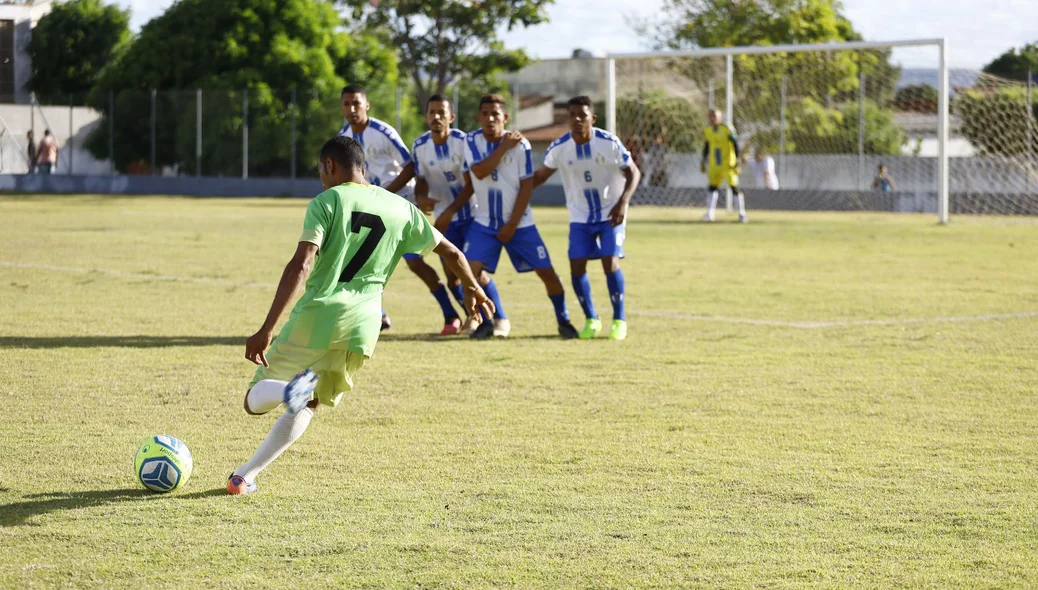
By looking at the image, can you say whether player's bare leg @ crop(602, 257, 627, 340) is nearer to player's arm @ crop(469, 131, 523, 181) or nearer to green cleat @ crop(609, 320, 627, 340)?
green cleat @ crop(609, 320, 627, 340)

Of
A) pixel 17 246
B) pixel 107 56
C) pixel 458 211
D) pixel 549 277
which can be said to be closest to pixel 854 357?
pixel 549 277

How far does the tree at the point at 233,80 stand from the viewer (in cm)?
4056

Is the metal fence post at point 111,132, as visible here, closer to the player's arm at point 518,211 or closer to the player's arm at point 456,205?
the player's arm at point 456,205

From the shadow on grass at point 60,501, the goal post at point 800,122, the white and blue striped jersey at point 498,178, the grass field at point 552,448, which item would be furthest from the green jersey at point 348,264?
the goal post at point 800,122

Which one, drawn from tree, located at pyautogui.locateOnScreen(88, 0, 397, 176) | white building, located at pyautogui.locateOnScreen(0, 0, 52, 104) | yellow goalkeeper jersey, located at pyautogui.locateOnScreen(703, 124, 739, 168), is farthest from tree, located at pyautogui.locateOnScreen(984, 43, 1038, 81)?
white building, located at pyautogui.locateOnScreen(0, 0, 52, 104)

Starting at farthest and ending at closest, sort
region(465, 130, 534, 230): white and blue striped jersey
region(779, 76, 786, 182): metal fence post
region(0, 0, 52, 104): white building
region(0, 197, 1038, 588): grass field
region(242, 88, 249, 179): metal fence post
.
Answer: region(0, 0, 52, 104): white building, region(242, 88, 249, 179): metal fence post, region(779, 76, 786, 182): metal fence post, region(465, 130, 534, 230): white and blue striped jersey, region(0, 197, 1038, 588): grass field

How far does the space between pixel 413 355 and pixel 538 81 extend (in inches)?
1449

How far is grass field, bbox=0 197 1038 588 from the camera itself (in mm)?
4578

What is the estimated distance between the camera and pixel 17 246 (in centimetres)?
1902

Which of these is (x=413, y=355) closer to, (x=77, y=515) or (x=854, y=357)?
(x=854, y=357)

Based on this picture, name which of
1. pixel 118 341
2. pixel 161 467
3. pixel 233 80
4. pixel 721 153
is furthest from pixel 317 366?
pixel 233 80

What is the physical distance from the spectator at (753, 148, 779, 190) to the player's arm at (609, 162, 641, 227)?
23.0 meters

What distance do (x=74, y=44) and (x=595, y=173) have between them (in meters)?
45.1

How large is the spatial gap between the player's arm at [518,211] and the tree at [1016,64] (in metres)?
19.8
